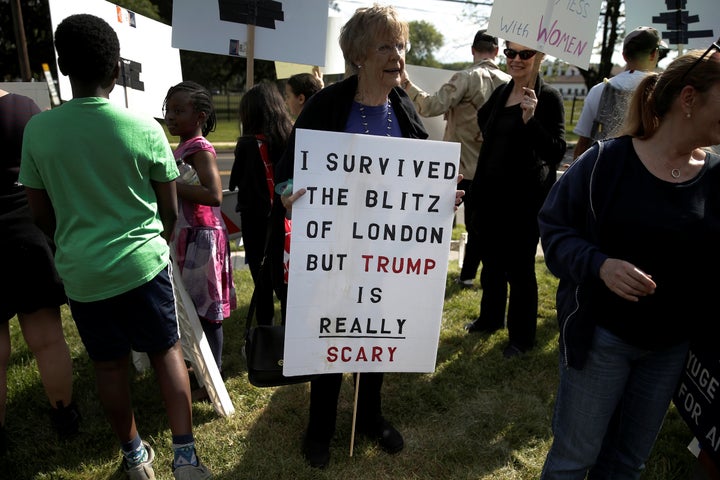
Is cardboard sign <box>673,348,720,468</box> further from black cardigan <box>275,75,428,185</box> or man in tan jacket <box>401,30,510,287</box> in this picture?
man in tan jacket <box>401,30,510,287</box>

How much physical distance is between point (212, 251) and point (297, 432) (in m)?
1.07

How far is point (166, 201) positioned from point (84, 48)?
634 mm

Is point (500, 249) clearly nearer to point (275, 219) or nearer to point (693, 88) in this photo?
point (275, 219)

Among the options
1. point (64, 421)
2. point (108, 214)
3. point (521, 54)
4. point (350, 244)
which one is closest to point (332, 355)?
point (350, 244)

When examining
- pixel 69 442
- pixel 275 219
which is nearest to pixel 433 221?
pixel 275 219

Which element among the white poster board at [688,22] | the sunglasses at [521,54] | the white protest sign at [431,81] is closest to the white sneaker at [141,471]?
the sunglasses at [521,54]

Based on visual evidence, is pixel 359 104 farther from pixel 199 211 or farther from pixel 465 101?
pixel 465 101

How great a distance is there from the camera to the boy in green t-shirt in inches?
76.0

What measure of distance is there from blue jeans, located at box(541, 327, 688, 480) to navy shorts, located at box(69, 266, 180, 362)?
1558 mm

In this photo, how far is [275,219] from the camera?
7.85 ft

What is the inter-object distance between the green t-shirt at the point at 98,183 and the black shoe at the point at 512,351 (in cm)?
244

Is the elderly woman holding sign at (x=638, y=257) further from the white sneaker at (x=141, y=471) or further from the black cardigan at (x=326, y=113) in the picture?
the white sneaker at (x=141, y=471)

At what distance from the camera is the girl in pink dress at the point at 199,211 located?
2.79 meters

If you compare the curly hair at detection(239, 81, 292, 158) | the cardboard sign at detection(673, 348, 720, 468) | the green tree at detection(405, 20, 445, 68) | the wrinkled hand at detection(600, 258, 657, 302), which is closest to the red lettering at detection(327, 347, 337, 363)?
the wrinkled hand at detection(600, 258, 657, 302)
